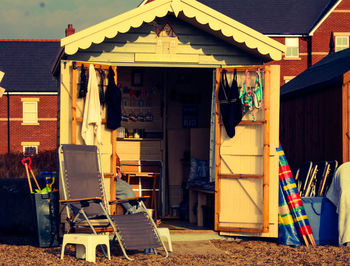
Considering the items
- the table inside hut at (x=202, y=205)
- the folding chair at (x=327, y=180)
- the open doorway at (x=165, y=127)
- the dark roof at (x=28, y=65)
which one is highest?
the dark roof at (x=28, y=65)

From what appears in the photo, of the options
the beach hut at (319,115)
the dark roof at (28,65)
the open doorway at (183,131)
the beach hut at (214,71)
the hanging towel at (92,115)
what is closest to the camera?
the hanging towel at (92,115)

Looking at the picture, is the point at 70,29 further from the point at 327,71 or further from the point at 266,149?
the point at 266,149

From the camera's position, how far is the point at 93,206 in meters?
8.72

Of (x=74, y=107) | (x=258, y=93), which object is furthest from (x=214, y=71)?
(x=74, y=107)

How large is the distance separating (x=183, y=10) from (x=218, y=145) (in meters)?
2.03

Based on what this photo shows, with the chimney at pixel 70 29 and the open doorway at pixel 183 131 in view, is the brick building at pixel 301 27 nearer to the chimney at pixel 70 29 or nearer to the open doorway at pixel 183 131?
the chimney at pixel 70 29

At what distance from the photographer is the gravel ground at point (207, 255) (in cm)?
802

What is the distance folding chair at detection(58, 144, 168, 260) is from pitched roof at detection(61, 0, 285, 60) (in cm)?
168

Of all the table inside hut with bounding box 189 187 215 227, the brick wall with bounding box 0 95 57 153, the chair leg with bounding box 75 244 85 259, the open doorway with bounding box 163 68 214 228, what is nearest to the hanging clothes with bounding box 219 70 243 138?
the table inside hut with bounding box 189 187 215 227

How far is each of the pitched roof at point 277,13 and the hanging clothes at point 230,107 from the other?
77.7 ft

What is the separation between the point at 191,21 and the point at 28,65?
89.4 ft

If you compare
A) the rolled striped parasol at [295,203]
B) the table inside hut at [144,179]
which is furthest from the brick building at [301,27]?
the rolled striped parasol at [295,203]

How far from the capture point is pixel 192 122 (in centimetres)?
1284

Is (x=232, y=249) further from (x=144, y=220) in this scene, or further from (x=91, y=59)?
(x=91, y=59)
